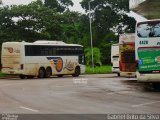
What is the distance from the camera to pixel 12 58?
3988 centimetres

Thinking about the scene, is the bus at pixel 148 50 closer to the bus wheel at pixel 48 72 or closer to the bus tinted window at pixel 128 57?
the bus tinted window at pixel 128 57

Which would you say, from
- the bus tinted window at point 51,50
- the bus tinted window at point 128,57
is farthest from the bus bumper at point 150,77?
the bus tinted window at point 51,50

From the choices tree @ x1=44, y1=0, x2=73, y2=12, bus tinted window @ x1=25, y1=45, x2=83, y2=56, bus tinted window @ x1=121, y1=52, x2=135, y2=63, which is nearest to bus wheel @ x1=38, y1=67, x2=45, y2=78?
bus tinted window @ x1=25, y1=45, x2=83, y2=56

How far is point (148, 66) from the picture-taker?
21688 mm

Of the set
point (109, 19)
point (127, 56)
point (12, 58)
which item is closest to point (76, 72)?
point (12, 58)

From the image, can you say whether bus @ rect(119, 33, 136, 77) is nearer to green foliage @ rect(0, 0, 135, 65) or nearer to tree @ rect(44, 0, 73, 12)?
green foliage @ rect(0, 0, 135, 65)

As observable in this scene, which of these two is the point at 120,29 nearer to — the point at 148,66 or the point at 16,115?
the point at 148,66

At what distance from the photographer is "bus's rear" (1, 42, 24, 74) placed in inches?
1555

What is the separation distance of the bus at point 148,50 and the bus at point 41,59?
19.0 m

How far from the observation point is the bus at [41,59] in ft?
130

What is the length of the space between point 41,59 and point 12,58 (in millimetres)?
2704

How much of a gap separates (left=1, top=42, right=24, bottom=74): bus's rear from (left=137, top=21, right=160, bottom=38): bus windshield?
62.4 ft

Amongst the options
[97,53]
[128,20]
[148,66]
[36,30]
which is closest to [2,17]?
[36,30]

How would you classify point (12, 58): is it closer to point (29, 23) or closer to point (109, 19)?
point (29, 23)
